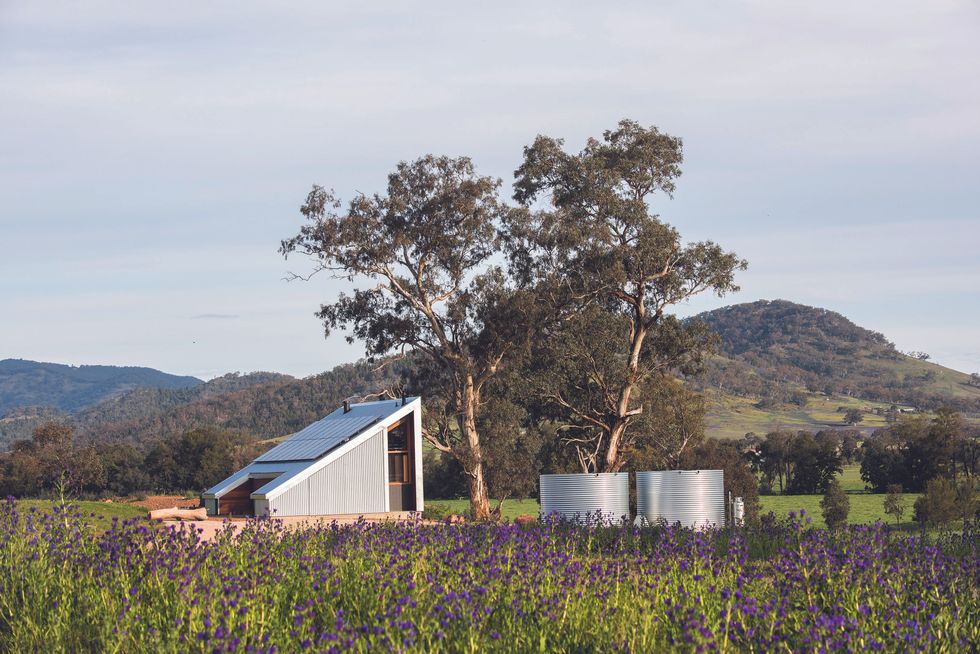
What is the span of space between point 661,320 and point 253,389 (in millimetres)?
129395

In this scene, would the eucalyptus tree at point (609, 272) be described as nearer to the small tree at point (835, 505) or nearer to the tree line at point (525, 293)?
the tree line at point (525, 293)

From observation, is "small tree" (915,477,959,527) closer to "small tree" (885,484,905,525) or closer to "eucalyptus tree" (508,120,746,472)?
"small tree" (885,484,905,525)

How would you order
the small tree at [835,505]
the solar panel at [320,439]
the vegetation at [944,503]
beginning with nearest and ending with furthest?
the solar panel at [320,439], the vegetation at [944,503], the small tree at [835,505]

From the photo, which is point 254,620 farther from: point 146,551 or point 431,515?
point 431,515

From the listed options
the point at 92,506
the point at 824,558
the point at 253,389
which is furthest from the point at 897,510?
the point at 253,389

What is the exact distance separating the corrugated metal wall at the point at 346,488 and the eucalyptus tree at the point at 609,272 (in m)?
8.80

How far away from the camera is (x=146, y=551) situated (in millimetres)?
10383

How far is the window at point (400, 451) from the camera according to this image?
1275 inches

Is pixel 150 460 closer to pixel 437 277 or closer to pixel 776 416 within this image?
pixel 437 277

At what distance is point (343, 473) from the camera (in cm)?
3070

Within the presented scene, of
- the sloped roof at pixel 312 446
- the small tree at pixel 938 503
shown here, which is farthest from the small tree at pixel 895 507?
the sloped roof at pixel 312 446

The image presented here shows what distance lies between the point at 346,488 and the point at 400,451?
2406 mm

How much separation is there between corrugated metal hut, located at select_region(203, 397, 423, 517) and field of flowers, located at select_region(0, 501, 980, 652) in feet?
58.6

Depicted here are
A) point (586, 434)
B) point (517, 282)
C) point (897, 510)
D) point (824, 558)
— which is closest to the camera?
point (824, 558)
